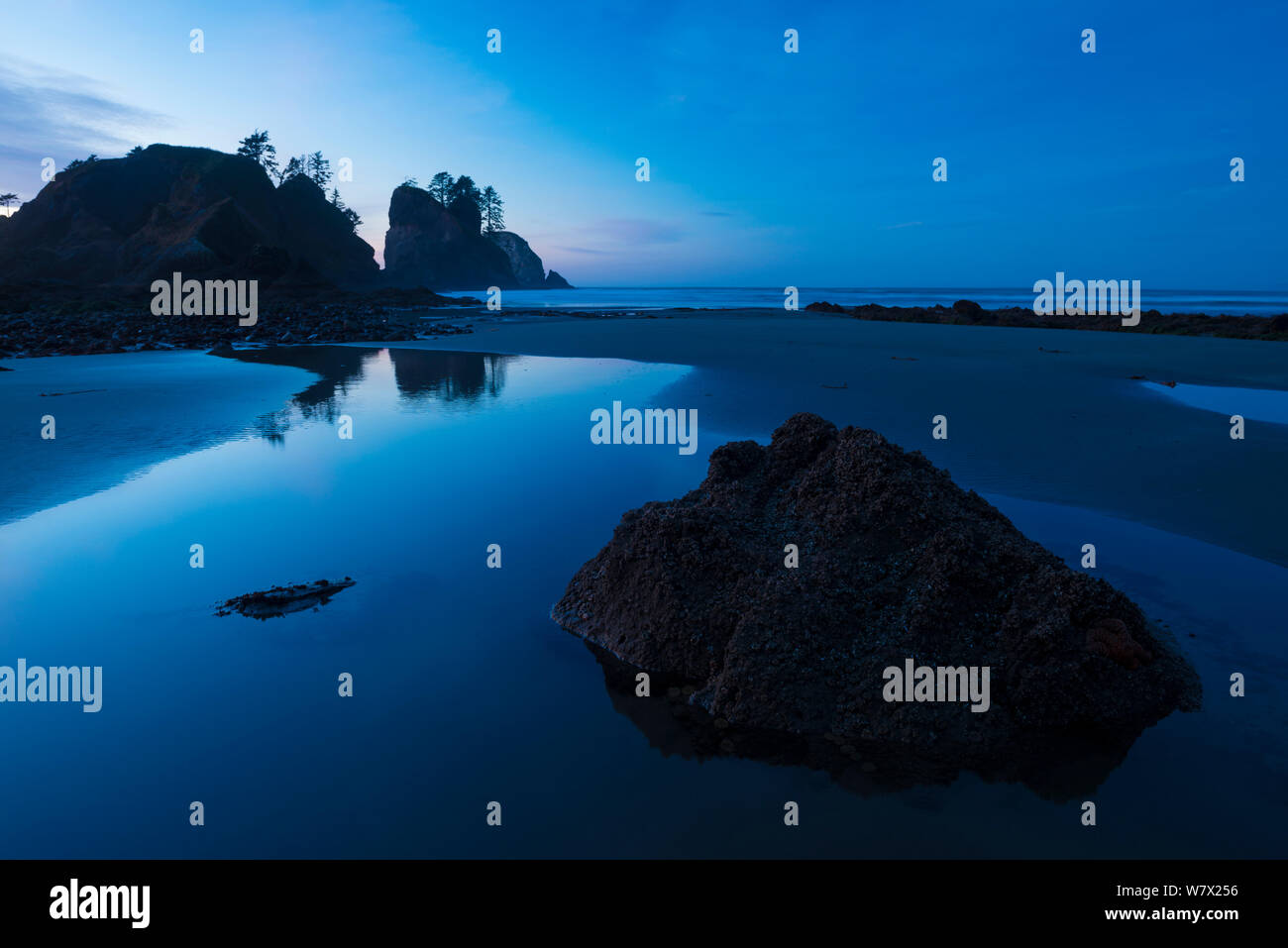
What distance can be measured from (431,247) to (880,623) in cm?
15020

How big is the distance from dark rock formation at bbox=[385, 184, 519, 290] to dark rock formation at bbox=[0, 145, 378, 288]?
133 feet

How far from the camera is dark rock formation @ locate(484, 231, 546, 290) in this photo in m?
181

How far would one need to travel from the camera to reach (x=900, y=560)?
4.42 meters

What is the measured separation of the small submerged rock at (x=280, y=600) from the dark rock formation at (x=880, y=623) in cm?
168

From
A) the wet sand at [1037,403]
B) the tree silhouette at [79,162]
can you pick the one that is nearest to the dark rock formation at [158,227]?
the tree silhouette at [79,162]

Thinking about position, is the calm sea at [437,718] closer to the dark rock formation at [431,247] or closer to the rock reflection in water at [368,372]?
the rock reflection in water at [368,372]

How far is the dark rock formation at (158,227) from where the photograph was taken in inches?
2557

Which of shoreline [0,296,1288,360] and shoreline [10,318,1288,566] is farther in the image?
shoreline [0,296,1288,360]

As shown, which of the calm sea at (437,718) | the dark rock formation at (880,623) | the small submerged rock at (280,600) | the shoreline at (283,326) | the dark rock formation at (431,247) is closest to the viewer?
the calm sea at (437,718)

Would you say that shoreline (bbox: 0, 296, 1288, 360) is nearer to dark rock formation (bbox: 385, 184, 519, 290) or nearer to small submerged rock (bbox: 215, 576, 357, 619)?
small submerged rock (bbox: 215, 576, 357, 619)

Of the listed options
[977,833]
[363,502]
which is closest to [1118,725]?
[977,833]

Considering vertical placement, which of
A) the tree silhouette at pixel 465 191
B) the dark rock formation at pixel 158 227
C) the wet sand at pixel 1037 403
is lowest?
the wet sand at pixel 1037 403

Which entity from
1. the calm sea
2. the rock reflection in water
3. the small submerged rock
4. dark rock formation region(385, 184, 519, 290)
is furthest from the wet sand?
dark rock formation region(385, 184, 519, 290)
